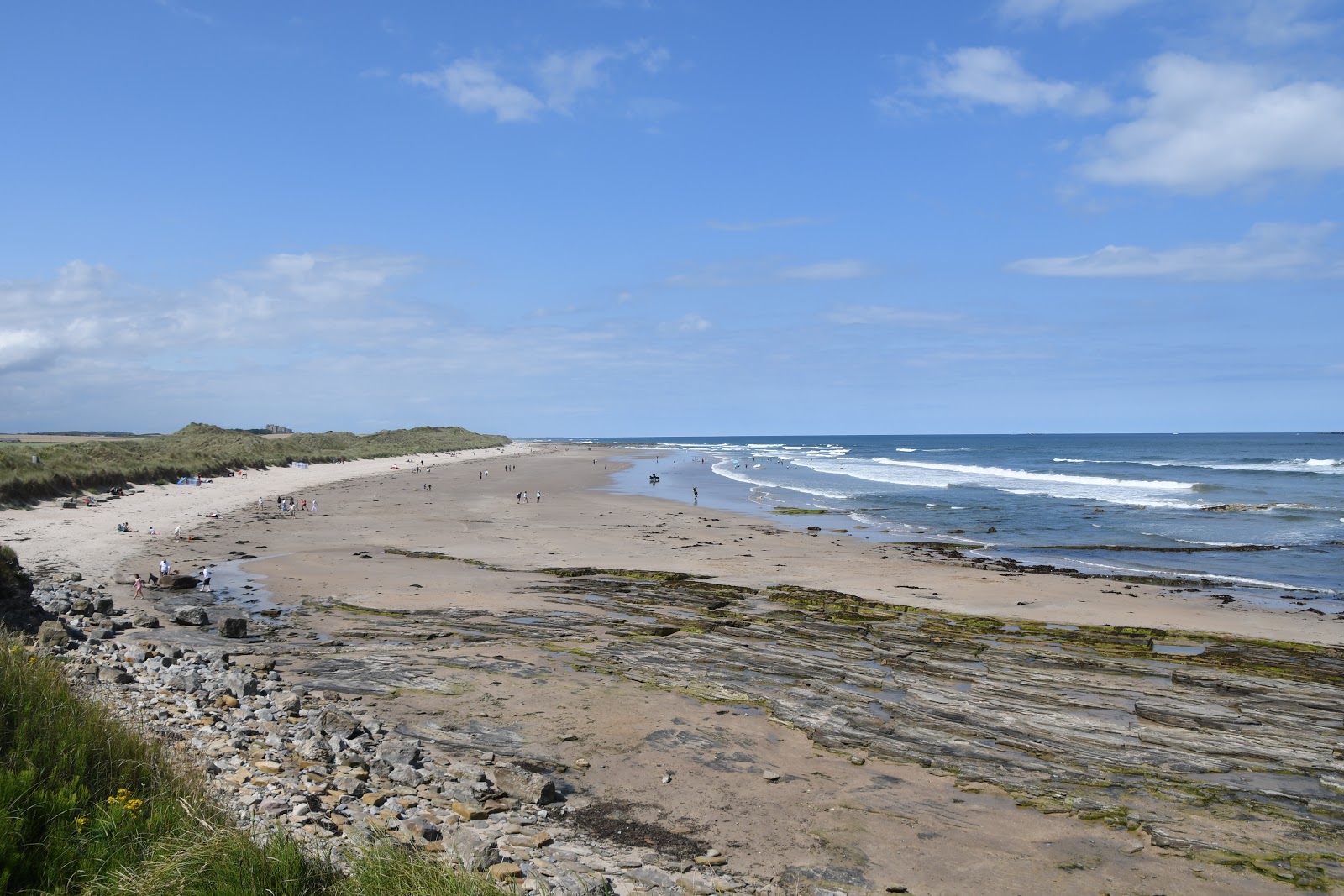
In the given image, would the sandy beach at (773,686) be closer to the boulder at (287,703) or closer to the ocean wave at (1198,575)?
the boulder at (287,703)

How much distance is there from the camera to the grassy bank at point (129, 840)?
475 centimetres

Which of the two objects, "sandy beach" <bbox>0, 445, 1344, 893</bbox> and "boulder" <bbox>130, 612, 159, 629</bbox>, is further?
"boulder" <bbox>130, 612, 159, 629</bbox>

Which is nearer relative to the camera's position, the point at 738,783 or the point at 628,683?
the point at 738,783

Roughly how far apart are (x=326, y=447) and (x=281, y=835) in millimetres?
94442

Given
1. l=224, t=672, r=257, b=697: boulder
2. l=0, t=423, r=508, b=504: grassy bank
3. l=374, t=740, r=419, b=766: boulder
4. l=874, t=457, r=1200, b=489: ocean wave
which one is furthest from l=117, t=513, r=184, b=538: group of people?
l=874, t=457, r=1200, b=489: ocean wave

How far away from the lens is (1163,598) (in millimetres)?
19953

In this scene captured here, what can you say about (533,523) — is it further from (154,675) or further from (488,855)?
(488,855)

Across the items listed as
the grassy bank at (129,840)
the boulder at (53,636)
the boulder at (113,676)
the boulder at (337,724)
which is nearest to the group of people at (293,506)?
the boulder at (53,636)

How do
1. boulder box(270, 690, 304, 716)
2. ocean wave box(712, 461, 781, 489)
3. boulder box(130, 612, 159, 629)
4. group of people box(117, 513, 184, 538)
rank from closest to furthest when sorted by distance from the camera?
1. boulder box(270, 690, 304, 716)
2. boulder box(130, 612, 159, 629)
3. group of people box(117, 513, 184, 538)
4. ocean wave box(712, 461, 781, 489)

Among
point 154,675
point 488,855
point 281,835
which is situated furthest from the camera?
point 154,675

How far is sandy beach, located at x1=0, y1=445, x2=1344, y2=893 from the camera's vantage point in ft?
24.7

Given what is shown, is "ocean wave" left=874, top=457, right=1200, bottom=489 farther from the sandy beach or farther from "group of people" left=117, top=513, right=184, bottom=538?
"group of people" left=117, top=513, right=184, bottom=538

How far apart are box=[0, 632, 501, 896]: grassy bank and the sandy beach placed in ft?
9.54

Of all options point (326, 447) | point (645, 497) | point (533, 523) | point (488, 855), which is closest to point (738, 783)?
point (488, 855)
